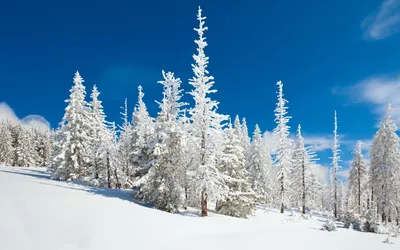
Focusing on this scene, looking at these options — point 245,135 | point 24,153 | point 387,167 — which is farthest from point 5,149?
point 387,167

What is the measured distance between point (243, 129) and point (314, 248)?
46.6 meters

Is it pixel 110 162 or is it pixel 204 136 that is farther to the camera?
pixel 110 162

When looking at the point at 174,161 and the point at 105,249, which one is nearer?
the point at 105,249

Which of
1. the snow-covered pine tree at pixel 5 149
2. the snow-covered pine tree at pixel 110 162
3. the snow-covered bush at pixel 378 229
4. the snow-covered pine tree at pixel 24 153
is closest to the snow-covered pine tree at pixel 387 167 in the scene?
the snow-covered bush at pixel 378 229

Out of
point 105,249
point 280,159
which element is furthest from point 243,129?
point 105,249

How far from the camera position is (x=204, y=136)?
75.2ft

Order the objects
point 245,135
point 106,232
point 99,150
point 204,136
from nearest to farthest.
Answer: point 106,232
point 204,136
point 99,150
point 245,135

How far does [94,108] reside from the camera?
42.0 m

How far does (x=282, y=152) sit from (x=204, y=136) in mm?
22432

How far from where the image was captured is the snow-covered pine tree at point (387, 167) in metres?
36.9

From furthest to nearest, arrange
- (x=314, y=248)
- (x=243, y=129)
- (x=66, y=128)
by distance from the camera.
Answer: (x=243, y=129), (x=66, y=128), (x=314, y=248)

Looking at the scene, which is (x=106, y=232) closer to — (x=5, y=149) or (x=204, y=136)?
(x=204, y=136)

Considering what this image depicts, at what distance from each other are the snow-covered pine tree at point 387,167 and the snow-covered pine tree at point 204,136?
89.8 ft

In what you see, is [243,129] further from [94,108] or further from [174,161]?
[174,161]
